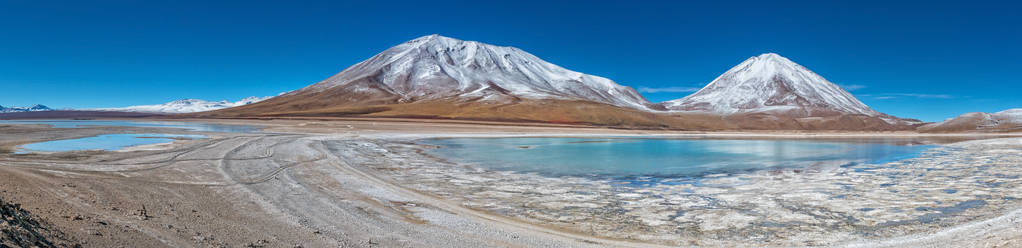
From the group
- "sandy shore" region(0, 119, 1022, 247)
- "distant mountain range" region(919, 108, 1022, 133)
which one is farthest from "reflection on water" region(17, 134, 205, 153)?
"distant mountain range" region(919, 108, 1022, 133)

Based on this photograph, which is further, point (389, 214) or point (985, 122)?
point (985, 122)

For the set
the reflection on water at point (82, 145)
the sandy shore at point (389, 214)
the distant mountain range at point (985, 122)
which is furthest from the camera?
the distant mountain range at point (985, 122)

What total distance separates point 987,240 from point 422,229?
31.4 feet

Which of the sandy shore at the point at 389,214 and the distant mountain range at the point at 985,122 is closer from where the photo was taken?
the sandy shore at the point at 389,214

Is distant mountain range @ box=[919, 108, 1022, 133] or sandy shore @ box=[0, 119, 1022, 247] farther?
distant mountain range @ box=[919, 108, 1022, 133]

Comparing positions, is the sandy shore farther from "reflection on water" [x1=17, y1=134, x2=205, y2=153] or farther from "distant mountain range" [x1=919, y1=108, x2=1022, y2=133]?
"distant mountain range" [x1=919, y1=108, x2=1022, y2=133]

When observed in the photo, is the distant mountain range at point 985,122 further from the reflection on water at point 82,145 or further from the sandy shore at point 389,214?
the reflection on water at point 82,145

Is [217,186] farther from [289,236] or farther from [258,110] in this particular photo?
[258,110]

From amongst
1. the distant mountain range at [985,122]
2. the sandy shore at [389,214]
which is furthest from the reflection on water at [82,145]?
the distant mountain range at [985,122]

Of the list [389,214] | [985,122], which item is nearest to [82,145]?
[389,214]

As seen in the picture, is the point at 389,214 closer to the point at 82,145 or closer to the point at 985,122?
the point at 82,145

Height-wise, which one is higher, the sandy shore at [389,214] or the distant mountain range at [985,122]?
the distant mountain range at [985,122]

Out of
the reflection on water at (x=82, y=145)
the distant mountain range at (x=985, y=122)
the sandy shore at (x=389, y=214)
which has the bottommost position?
the sandy shore at (x=389, y=214)

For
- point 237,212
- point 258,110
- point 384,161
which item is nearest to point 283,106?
point 258,110
